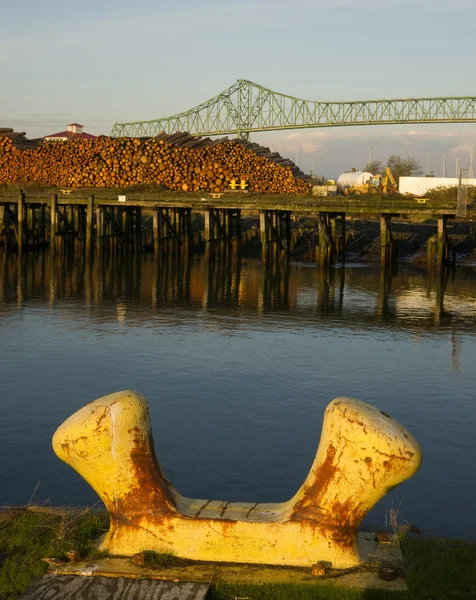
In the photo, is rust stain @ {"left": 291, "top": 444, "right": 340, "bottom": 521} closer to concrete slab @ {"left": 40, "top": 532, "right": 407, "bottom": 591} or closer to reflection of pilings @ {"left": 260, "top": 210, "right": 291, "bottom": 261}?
concrete slab @ {"left": 40, "top": 532, "right": 407, "bottom": 591}

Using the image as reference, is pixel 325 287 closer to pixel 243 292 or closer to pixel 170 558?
pixel 243 292

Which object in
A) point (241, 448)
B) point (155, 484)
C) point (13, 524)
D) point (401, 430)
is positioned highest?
point (401, 430)

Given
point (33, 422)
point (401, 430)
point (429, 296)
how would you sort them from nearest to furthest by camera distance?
point (401, 430) < point (33, 422) < point (429, 296)

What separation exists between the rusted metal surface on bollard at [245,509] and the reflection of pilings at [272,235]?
29.3 m

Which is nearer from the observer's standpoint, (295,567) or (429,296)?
(295,567)

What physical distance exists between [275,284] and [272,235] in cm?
961

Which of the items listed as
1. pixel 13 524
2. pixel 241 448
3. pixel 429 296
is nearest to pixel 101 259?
pixel 429 296

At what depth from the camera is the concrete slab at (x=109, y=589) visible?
15.8 feet

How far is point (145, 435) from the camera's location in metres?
5.43

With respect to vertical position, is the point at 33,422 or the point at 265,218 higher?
the point at 265,218

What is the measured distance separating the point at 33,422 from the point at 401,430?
23.9 ft

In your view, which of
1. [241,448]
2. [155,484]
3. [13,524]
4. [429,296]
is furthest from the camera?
[429,296]

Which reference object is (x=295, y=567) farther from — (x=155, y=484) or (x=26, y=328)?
(x=26, y=328)

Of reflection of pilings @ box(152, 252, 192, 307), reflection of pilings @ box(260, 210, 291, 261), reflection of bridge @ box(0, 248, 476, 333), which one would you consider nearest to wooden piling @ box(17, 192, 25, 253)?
reflection of bridge @ box(0, 248, 476, 333)
